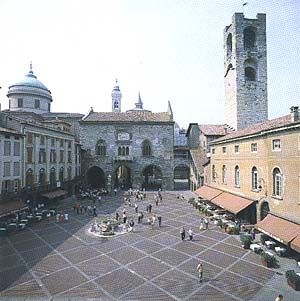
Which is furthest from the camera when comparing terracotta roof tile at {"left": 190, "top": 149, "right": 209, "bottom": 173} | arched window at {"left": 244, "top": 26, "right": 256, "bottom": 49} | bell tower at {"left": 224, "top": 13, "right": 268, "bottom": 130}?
terracotta roof tile at {"left": 190, "top": 149, "right": 209, "bottom": 173}

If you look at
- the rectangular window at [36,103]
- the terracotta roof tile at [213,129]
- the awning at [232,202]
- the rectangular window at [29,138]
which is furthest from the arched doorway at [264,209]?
the rectangular window at [36,103]

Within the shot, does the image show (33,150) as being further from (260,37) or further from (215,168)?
(260,37)

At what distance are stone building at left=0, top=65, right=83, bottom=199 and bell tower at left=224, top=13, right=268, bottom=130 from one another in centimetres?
2947

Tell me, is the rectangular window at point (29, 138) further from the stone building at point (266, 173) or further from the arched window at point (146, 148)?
the stone building at point (266, 173)

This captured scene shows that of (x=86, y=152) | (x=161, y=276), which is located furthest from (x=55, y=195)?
(x=161, y=276)

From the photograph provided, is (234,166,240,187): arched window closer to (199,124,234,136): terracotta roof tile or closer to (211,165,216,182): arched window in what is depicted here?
(211,165,216,182): arched window

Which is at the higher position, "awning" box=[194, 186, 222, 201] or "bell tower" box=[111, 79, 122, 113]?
"bell tower" box=[111, 79, 122, 113]

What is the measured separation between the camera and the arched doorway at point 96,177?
62.3 m

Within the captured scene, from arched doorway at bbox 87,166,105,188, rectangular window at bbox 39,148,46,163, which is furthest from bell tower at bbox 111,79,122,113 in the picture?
rectangular window at bbox 39,148,46,163

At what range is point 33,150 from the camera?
4000 cm

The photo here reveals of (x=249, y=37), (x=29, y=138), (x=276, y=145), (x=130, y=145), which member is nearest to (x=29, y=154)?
(x=29, y=138)

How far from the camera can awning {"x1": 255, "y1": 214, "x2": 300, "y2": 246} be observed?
19.9m

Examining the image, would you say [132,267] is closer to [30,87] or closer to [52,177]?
[52,177]

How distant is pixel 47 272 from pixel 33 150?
24.7 meters
